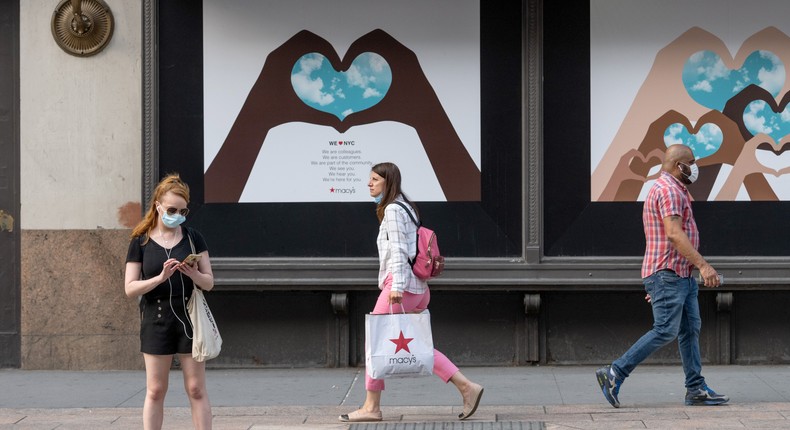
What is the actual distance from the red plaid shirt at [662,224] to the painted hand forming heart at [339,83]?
2.82 m

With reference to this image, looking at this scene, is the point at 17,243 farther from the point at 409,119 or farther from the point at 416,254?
the point at 416,254

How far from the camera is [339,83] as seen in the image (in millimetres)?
9578

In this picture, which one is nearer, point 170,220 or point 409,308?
point 170,220

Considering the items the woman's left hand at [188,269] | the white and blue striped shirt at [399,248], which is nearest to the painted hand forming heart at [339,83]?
the white and blue striped shirt at [399,248]

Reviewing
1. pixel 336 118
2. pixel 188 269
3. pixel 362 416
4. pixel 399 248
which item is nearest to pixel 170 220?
pixel 188 269

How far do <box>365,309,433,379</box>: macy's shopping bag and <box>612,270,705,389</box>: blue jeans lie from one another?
1.38m

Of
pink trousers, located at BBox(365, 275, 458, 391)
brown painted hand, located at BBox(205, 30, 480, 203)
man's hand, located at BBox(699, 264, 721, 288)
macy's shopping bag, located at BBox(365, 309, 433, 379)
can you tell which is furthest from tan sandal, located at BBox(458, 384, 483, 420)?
brown painted hand, located at BBox(205, 30, 480, 203)

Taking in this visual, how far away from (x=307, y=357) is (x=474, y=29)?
3.04 m

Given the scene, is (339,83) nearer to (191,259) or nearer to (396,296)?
(396,296)

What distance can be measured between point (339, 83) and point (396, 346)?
10.2 feet

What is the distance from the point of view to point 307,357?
31.8 feet

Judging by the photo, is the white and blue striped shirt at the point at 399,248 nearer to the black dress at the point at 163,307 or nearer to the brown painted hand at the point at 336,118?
the black dress at the point at 163,307

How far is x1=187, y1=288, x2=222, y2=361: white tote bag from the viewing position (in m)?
6.09

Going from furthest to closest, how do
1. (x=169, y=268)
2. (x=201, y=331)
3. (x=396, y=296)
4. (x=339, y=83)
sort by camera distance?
(x=339, y=83), (x=396, y=296), (x=201, y=331), (x=169, y=268)
